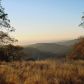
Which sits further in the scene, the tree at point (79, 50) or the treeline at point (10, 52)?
the tree at point (79, 50)

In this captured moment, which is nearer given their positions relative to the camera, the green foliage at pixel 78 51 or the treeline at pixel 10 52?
the treeline at pixel 10 52

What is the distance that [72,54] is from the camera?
164ft

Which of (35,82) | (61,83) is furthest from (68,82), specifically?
(35,82)

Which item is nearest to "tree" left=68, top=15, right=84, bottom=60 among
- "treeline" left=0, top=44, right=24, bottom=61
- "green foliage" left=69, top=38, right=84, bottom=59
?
"green foliage" left=69, top=38, right=84, bottom=59

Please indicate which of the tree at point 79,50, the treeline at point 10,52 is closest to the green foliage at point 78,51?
the tree at point 79,50

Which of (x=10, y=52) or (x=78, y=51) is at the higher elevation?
(x=10, y=52)

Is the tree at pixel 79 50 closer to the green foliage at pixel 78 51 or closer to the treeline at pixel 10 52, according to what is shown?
the green foliage at pixel 78 51

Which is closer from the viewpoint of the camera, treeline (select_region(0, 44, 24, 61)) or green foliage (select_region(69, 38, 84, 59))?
treeline (select_region(0, 44, 24, 61))

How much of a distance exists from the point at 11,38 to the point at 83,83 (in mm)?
22287

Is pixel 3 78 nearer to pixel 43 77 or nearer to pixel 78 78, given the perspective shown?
pixel 43 77

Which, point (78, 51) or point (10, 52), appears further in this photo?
point (78, 51)

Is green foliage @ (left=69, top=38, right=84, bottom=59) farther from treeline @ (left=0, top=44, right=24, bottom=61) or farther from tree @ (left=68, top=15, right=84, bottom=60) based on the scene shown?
treeline @ (left=0, top=44, right=24, bottom=61)

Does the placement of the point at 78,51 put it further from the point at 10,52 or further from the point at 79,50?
the point at 10,52

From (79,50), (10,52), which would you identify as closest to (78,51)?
(79,50)
